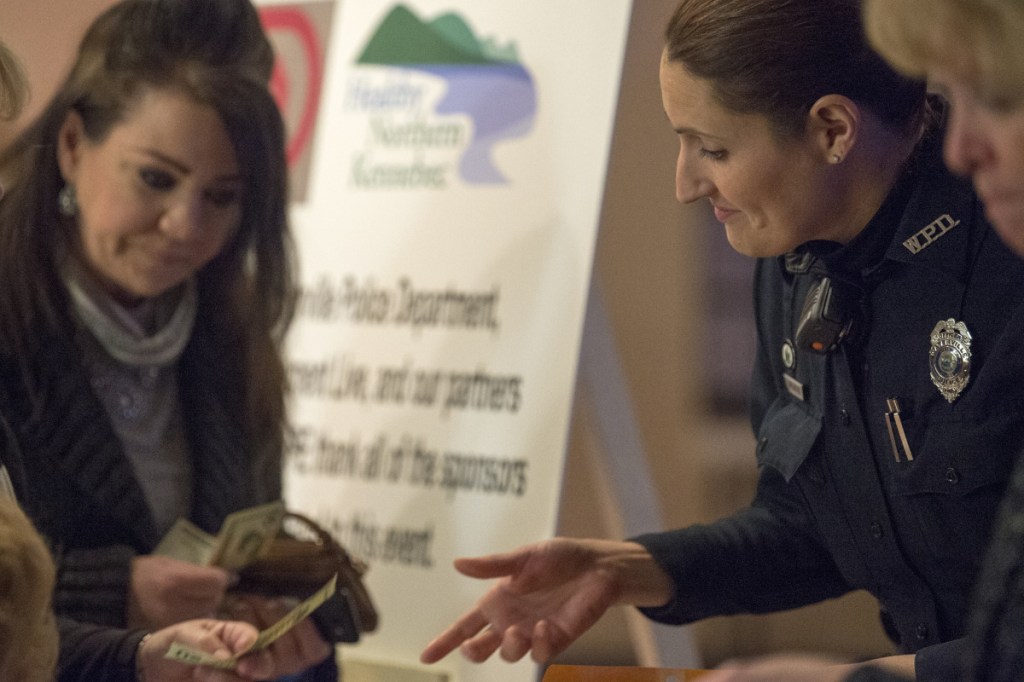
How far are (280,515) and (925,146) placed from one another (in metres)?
1.42

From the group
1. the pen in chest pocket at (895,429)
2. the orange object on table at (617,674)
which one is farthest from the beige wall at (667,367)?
the orange object on table at (617,674)

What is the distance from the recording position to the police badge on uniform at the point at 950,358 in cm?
150

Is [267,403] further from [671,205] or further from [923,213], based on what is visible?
[671,205]

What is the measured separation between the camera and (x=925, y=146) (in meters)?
1.58

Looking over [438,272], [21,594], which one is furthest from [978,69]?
[438,272]

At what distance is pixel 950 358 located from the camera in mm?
1517

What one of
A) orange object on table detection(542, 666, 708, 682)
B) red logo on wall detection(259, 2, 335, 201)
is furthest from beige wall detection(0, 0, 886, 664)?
orange object on table detection(542, 666, 708, 682)

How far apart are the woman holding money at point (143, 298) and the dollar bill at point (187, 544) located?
0.07 feet

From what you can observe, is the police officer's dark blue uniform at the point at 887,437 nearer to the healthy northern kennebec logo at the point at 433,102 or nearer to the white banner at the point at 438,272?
the white banner at the point at 438,272

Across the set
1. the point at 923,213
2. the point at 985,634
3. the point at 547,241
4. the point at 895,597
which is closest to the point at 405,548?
the point at 547,241

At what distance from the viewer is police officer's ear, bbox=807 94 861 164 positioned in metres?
1.51

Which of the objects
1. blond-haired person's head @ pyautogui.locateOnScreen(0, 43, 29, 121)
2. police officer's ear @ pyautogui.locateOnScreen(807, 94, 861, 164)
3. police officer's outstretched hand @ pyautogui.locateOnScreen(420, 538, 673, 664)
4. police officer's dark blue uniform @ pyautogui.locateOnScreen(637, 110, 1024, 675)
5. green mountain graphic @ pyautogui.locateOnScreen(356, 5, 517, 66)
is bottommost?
police officer's outstretched hand @ pyautogui.locateOnScreen(420, 538, 673, 664)

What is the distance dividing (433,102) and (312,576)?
1.10 metres

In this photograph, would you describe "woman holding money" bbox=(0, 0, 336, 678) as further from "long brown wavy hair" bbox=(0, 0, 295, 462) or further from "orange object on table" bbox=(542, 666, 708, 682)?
"orange object on table" bbox=(542, 666, 708, 682)
